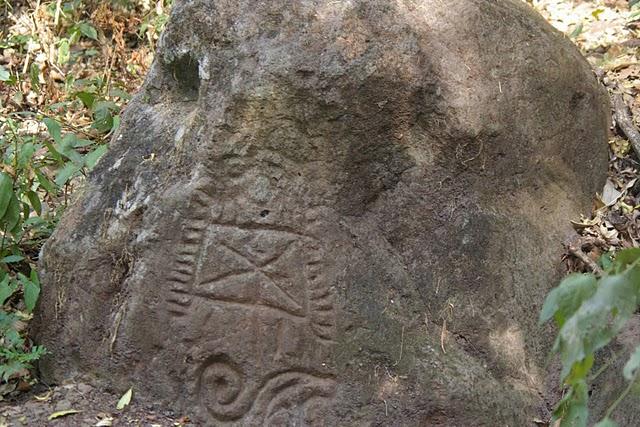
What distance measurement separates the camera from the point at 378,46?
9.74 ft

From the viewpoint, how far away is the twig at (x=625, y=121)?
3766 mm

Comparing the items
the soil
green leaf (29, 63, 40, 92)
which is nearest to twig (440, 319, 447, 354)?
the soil

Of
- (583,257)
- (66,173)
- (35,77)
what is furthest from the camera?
(35,77)

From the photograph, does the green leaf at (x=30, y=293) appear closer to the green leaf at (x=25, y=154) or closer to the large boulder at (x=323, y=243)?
the large boulder at (x=323, y=243)

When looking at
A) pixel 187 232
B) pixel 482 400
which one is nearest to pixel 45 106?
pixel 187 232

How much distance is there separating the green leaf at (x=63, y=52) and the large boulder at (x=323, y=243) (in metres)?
2.17

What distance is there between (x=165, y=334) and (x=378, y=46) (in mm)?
1199

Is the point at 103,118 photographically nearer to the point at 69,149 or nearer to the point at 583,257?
the point at 69,149

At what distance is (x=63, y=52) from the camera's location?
16.8 ft

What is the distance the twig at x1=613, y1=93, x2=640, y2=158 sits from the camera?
148 inches

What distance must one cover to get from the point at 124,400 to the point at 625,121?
240 cm

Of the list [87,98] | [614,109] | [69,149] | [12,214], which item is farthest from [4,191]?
[614,109]

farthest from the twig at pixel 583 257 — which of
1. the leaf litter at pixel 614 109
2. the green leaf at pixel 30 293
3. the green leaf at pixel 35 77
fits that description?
the green leaf at pixel 35 77

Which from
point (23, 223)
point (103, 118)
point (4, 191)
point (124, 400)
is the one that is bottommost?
point (124, 400)
